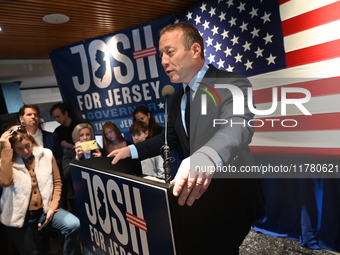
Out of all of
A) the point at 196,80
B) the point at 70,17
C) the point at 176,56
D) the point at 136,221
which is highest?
the point at 70,17

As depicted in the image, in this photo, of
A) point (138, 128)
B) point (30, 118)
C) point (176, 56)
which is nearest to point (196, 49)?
point (176, 56)

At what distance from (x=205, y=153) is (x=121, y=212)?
0.37 meters

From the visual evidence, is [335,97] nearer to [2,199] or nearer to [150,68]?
[150,68]

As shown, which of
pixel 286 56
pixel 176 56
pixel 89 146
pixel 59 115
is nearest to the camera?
pixel 176 56

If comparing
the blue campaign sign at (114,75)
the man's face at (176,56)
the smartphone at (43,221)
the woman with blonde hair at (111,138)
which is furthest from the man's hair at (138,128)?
the man's face at (176,56)

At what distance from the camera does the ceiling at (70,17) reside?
9.22 feet

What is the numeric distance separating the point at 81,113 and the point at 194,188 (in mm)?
A: 4076

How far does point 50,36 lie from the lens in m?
3.91

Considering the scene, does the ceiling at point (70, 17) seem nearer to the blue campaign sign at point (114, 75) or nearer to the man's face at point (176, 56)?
the blue campaign sign at point (114, 75)

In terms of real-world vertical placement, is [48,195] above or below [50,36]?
below

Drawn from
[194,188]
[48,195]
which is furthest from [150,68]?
[194,188]

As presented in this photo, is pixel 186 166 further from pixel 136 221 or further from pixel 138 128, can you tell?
pixel 138 128

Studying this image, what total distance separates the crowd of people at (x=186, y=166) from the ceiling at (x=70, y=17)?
4.67 ft

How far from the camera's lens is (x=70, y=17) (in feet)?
10.4
